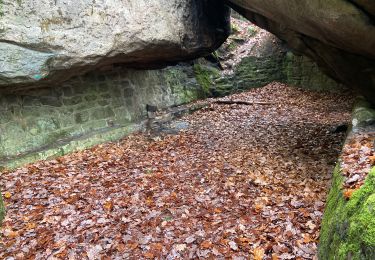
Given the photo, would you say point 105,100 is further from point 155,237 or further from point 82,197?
point 155,237

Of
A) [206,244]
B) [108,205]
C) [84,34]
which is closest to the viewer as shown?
[206,244]

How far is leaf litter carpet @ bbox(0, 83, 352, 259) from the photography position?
376 centimetres

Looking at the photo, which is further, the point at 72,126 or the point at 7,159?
the point at 72,126

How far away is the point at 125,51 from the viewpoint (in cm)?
705

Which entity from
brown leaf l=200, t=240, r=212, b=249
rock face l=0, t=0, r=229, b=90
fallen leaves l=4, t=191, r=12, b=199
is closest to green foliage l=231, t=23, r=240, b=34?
rock face l=0, t=0, r=229, b=90

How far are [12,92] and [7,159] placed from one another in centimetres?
135

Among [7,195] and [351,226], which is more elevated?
[351,226]

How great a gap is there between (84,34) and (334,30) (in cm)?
445

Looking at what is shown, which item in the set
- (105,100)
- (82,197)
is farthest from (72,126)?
(82,197)

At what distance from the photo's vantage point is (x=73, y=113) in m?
7.74

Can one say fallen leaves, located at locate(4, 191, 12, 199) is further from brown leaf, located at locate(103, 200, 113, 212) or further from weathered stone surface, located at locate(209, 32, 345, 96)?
weathered stone surface, located at locate(209, 32, 345, 96)

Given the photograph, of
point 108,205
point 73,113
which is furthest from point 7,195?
point 73,113

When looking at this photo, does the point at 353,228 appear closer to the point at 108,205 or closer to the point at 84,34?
the point at 108,205

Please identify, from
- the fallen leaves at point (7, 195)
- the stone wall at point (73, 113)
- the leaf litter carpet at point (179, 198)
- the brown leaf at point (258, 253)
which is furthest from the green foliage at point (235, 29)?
the brown leaf at point (258, 253)
